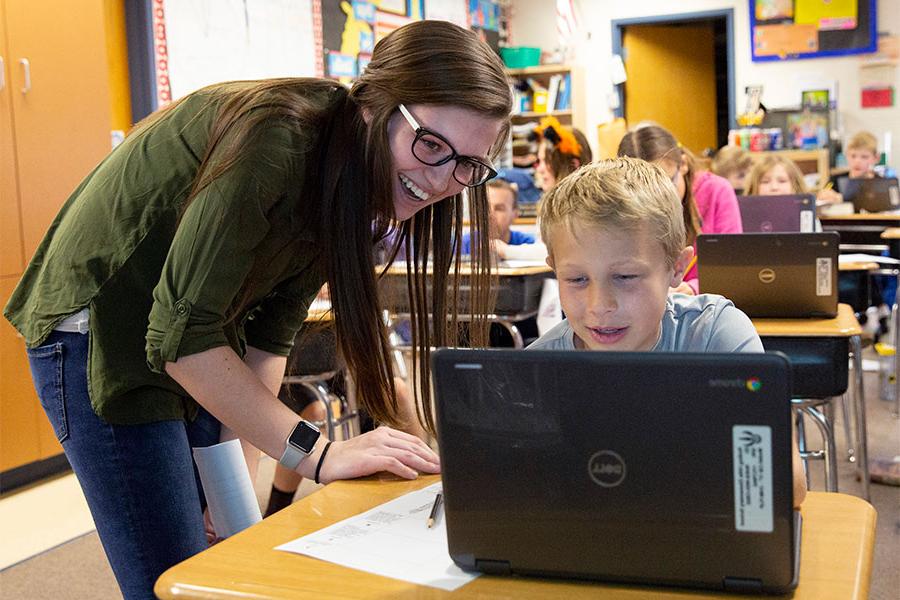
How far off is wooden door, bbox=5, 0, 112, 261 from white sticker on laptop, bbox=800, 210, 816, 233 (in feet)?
9.07

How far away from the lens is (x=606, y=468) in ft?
2.80

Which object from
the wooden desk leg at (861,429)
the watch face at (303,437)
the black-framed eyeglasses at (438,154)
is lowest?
the wooden desk leg at (861,429)

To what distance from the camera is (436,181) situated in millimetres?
1262

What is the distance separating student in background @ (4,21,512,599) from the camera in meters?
1.18

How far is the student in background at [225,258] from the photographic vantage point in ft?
3.87

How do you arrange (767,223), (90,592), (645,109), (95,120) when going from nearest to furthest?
(90,592) → (95,120) → (767,223) → (645,109)

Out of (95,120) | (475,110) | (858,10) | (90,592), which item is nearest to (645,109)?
(858,10)

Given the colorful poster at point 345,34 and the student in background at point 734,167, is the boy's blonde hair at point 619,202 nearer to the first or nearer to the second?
the student in background at point 734,167

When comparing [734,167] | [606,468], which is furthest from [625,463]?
[734,167]

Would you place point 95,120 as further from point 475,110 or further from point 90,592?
point 475,110

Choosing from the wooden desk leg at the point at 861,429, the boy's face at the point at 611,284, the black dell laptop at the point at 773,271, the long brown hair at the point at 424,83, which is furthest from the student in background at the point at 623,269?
the wooden desk leg at the point at 861,429

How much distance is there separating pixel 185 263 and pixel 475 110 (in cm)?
38

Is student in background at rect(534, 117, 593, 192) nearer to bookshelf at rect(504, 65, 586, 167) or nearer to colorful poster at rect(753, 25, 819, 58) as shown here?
bookshelf at rect(504, 65, 586, 167)

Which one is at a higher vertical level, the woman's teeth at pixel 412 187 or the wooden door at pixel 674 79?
the wooden door at pixel 674 79
